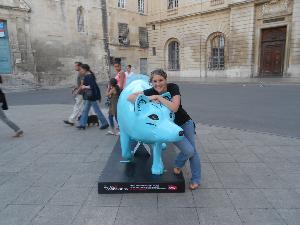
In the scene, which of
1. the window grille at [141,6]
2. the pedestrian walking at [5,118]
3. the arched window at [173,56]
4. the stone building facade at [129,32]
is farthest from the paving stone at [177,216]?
the window grille at [141,6]

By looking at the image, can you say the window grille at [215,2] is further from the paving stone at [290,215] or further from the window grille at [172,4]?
the paving stone at [290,215]

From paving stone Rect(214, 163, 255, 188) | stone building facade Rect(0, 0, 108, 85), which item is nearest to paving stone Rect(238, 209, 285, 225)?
paving stone Rect(214, 163, 255, 188)

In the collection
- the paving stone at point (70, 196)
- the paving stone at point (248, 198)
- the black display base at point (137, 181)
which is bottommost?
the paving stone at point (248, 198)

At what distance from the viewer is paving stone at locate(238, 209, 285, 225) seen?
9.35 ft

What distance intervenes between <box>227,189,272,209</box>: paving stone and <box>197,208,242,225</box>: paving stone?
8.3 inches

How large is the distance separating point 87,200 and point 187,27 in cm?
2562

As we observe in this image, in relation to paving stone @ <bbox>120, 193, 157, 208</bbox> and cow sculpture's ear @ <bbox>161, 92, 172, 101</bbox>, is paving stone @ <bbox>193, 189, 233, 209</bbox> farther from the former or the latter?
cow sculpture's ear @ <bbox>161, 92, 172, 101</bbox>

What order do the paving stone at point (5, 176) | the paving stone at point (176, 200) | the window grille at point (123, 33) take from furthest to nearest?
the window grille at point (123, 33) → the paving stone at point (5, 176) → the paving stone at point (176, 200)

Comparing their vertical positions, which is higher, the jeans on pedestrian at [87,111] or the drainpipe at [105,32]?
the drainpipe at [105,32]

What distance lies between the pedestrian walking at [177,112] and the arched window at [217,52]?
72.8 feet

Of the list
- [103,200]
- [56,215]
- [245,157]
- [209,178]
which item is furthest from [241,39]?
[56,215]

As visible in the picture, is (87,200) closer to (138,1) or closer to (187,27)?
(187,27)

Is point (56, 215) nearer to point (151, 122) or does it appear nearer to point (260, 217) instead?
point (151, 122)

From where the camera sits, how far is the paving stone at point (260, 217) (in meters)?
2.85
